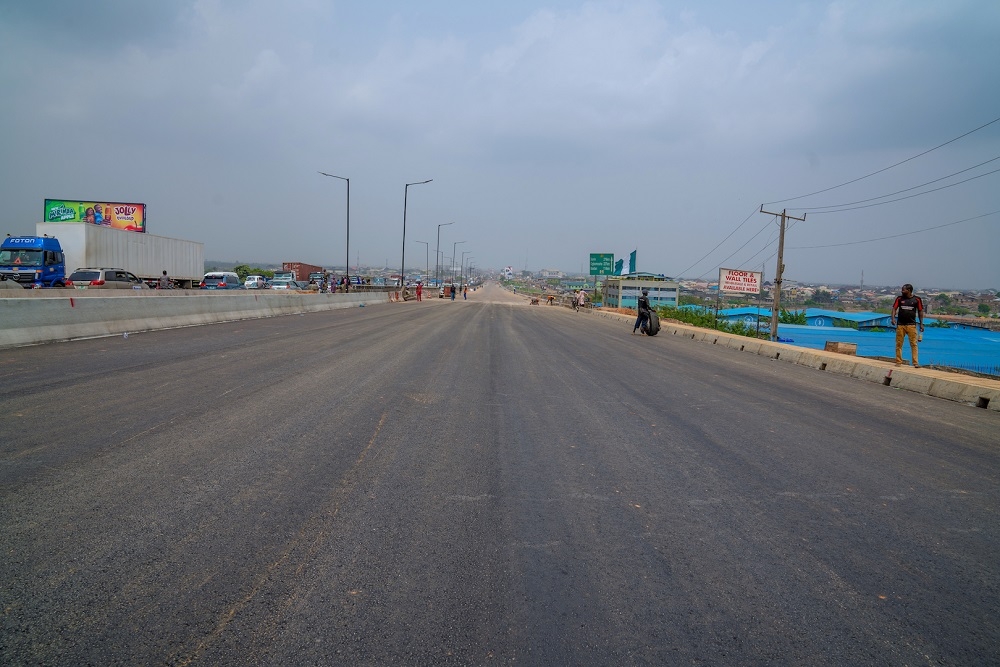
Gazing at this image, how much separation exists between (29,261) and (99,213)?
26.5 m

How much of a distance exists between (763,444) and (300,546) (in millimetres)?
5107

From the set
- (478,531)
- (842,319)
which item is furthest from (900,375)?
(842,319)

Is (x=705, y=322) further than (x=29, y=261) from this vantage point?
Yes

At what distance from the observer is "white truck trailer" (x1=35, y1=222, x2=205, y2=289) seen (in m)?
32.3

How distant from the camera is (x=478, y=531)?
4.11 metres

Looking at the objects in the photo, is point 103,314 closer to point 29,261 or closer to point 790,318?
point 29,261

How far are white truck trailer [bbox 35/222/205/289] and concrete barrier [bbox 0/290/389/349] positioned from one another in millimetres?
8532

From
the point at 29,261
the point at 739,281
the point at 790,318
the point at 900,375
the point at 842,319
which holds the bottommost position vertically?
the point at 900,375

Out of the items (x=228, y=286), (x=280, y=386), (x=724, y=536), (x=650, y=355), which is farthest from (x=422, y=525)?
(x=228, y=286)

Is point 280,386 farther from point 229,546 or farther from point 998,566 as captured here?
point 998,566

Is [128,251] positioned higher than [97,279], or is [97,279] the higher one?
[128,251]

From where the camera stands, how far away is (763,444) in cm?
681

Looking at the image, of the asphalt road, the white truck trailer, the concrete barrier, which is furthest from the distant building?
the asphalt road

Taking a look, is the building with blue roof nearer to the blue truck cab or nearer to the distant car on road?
the distant car on road
